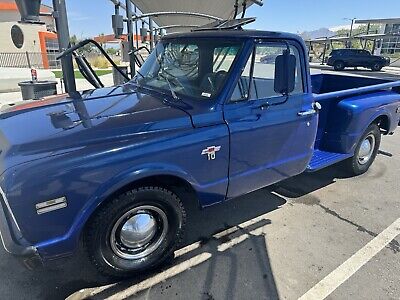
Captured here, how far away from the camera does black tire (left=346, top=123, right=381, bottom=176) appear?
470cm

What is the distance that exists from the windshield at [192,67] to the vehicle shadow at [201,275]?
1.50m

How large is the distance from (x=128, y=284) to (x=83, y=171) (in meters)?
1.16

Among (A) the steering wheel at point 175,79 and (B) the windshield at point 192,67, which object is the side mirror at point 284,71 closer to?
(B) the windshield at point 192,67

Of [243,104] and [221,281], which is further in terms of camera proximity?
[243,104]

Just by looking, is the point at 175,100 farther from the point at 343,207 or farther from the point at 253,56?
the point at 343,207

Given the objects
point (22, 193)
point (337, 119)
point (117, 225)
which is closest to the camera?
point (22, 193)

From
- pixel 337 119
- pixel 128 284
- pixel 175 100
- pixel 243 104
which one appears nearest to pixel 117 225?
pixel 128 284

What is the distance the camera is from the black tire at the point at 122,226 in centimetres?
244

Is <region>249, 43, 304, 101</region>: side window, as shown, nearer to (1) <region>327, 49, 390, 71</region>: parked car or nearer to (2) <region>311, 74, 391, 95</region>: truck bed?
(2) <region>311, 74, 391, 95</region>: truck bed

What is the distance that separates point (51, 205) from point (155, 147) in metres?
0.83

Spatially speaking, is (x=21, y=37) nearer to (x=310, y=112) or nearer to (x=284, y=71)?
(x=310, y=112)

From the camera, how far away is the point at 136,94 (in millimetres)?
3334

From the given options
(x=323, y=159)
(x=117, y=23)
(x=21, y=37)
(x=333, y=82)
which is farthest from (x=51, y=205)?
(x=21, y=37)

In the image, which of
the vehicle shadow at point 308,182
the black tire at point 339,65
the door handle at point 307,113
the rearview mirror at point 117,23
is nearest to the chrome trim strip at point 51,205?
the door handle at point 307,113
